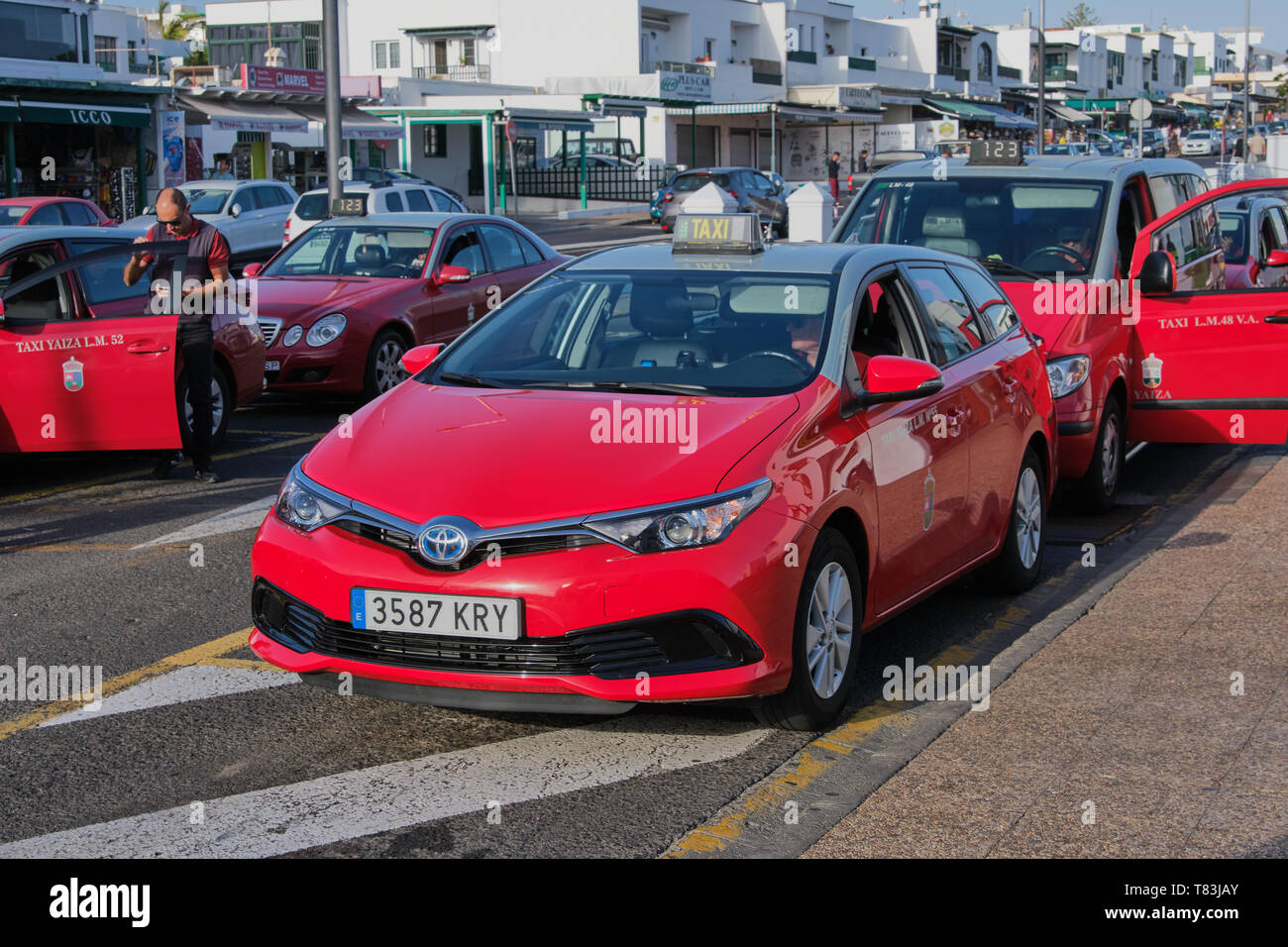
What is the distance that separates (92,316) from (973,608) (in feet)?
18.4

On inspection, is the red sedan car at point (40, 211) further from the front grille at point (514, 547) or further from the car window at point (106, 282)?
the front grille at point (514, 547)

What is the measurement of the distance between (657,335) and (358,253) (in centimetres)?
839

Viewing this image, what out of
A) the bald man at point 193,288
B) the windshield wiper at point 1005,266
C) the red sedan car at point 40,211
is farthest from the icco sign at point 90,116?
the windshield wiper at point 1005,266

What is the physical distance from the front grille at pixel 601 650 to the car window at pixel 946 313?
2.15m

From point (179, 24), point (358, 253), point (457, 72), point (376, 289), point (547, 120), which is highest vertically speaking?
point (179, 24)

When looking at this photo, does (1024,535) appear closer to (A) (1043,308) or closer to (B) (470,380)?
(A) (1043,308)

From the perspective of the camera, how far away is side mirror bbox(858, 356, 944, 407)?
17.9 feet

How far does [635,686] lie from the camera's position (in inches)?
182

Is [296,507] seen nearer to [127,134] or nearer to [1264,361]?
[1264,361]

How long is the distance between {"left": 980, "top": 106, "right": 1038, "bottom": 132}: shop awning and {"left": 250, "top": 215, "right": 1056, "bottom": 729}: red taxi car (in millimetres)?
77618

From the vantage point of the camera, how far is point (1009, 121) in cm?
8088

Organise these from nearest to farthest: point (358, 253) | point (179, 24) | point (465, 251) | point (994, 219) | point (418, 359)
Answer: point (418, 359), point (994, 219), point (358, 253), point (465, 251), point (179, 24)

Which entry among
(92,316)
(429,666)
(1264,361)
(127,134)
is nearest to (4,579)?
(92,316)

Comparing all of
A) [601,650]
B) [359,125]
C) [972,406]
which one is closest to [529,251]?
[972,406]
